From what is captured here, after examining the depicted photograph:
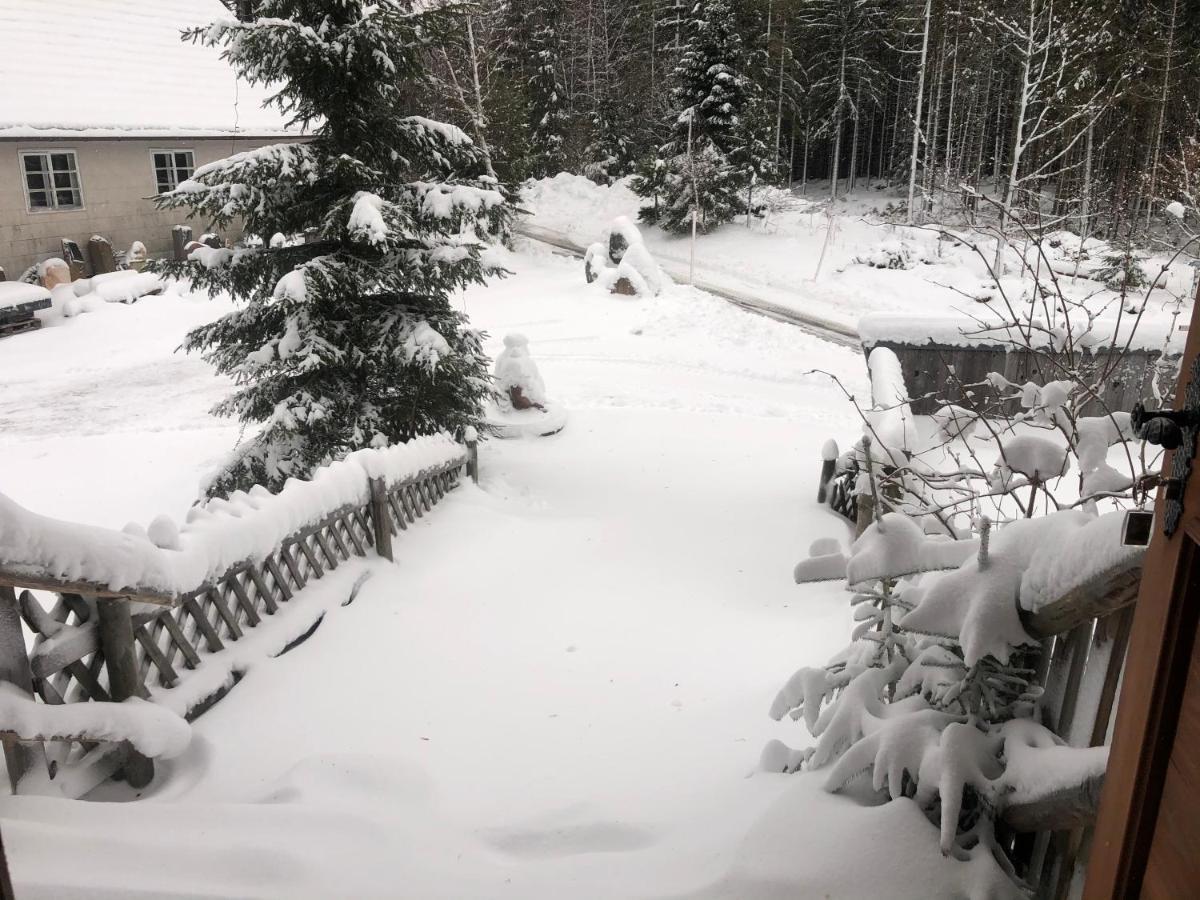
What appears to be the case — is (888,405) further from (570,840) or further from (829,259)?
(829,259)

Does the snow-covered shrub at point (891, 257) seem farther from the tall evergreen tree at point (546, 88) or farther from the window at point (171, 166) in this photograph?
the window at point (171, 166)

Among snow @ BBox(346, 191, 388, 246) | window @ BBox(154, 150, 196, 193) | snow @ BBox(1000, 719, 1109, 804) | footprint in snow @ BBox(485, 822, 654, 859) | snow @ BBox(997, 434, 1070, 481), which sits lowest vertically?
footprint in snow @ BBox(485, 822, 654, 859)

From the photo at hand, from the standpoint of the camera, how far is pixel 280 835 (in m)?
2.72

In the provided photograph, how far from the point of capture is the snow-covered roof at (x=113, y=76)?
1867 centimetres

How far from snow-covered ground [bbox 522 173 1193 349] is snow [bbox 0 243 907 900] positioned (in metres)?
10.7

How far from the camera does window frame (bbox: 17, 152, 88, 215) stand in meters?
18.4

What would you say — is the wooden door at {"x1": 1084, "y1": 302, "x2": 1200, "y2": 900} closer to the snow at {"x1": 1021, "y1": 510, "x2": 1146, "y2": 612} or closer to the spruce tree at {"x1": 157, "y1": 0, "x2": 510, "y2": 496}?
the snow at {"x1": 1021, "y1": 510, "x2": 1146, "y2": 612}

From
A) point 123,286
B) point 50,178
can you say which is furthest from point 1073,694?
point 50,178

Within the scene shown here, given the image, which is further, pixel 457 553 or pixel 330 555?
pixel 457 553

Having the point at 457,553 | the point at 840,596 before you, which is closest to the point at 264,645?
the point at 457,553

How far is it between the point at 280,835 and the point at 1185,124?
2042 centimetres

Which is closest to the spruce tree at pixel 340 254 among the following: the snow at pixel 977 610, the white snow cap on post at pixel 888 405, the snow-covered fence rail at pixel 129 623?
the snow-covered fence rail at pixel 129 623

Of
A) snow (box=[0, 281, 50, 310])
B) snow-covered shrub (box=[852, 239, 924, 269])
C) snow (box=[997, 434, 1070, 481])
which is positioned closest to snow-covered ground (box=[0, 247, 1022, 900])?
snow (box=[997, 434, 1070, 481])

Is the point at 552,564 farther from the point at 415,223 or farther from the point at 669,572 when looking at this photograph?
the point at 415,223
